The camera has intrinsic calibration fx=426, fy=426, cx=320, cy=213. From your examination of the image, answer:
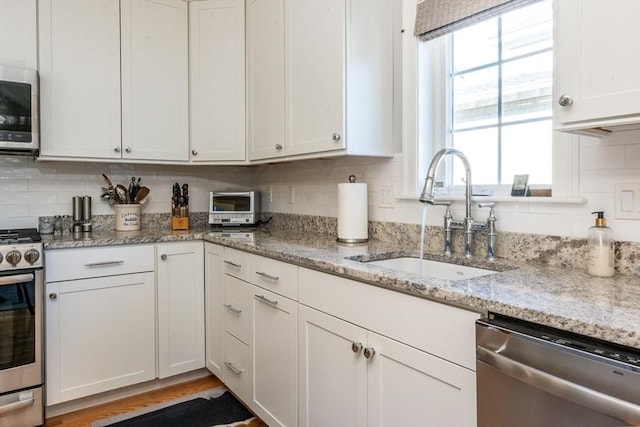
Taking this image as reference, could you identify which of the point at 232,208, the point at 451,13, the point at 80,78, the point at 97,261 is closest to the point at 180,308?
the point at 97,261

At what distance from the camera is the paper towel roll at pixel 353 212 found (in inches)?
82.7

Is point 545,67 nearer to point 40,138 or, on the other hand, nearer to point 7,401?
point 40,138

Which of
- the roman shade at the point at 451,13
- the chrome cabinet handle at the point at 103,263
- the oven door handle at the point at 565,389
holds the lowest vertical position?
the oven door handle at the point at 565,389

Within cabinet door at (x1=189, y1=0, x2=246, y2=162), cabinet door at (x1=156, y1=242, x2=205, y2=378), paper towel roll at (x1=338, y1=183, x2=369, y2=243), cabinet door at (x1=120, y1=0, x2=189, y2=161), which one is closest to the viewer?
paper towel roll at (x1=338, y1=183, x2=369, y2=243)

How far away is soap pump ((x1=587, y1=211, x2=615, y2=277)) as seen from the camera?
1.27 m

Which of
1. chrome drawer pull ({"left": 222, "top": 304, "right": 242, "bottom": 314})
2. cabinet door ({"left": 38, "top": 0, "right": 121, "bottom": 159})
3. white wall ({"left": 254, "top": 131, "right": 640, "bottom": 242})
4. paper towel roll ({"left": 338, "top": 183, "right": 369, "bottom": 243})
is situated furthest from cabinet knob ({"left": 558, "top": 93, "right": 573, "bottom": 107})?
cabinet door ({"left": 38, "top": 0, "right": 121, "bottom": 159})

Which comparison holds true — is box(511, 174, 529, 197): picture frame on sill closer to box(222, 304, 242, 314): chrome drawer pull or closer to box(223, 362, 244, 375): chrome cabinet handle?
box(222, 304, 242, 314): chrome drawer pull

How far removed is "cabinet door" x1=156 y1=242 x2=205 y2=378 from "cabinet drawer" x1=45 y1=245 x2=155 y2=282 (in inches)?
3.4

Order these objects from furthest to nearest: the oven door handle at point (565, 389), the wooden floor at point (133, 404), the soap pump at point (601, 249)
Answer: the wooden floor at point (133, 404) → the soap pump at point (601, 249) → the oven door handle at point (565, 389)

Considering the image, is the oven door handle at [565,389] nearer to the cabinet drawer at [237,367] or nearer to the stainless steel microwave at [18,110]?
the cabinet drawer at [237,367]

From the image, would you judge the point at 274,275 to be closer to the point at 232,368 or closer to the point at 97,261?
the point at 232,368

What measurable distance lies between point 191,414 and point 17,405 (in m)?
0.81

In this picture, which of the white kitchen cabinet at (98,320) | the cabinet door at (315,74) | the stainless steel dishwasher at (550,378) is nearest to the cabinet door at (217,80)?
the cabinet door at (315,74)

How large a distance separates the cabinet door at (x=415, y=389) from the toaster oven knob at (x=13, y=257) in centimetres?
169
